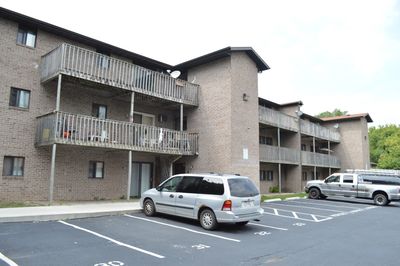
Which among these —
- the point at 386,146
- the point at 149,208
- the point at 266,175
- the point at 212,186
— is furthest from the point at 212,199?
the point at 386,146

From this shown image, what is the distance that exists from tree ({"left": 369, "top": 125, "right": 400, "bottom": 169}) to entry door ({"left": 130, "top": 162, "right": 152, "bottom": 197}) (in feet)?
162

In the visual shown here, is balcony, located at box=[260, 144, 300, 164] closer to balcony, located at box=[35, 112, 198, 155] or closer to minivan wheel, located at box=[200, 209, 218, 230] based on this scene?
balcony, located at box=[35, 112, 198, 155]

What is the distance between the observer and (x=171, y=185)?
1123 cm

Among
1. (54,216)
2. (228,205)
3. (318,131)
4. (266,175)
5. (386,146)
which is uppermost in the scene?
(386,146)

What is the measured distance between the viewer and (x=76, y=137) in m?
13.7

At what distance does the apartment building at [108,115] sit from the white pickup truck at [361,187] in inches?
174

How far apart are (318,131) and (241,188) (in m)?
25.1

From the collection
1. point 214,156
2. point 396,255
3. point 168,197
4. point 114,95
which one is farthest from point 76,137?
point 396,255

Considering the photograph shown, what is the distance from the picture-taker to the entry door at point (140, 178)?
60.6 feet

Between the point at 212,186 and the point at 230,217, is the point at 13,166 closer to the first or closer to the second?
the point at 212,186

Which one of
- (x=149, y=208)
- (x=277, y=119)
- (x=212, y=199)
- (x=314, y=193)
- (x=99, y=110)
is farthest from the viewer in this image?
(x=277, y=119)

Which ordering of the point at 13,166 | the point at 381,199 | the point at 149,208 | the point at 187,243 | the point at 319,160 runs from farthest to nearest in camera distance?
the point at 319,160, the point at 381,199, the point at 13,166, the point at 149,208, the point at 187,243

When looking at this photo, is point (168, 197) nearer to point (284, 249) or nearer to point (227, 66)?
point (284, 249)

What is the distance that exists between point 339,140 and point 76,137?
31632mm
